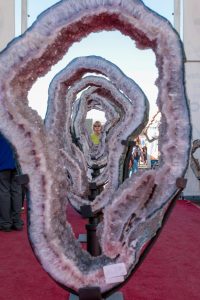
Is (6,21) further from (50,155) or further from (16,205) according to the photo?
(50,155)

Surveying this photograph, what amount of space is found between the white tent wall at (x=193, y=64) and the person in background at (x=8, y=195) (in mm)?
3393

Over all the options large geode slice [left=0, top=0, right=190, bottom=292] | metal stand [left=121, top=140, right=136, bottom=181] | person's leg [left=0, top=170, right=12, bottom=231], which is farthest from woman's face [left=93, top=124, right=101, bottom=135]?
large geode slice [left=0, top=0, right=190, bottom=292]

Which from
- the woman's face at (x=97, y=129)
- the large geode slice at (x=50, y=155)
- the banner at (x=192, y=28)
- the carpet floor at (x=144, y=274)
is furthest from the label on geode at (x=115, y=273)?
the banner at (x=192, y=28)

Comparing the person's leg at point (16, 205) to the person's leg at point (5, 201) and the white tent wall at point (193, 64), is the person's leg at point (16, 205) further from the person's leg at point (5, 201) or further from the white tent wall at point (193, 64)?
the white tent wall at point (193, 64)

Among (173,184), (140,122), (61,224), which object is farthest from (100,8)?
(140,122)

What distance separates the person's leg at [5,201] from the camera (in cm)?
375

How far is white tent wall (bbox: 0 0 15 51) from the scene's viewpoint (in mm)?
6969

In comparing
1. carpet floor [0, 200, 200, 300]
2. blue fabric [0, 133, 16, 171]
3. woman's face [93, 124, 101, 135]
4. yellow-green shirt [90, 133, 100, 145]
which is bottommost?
carpet floor [0, 200, 200, 300]

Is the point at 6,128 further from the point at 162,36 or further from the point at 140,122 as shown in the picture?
the point at 140,122

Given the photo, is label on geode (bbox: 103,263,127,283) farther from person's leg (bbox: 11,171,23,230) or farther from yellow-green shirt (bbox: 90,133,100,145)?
yellow-green shirt (bbox: 90,133,100,145)

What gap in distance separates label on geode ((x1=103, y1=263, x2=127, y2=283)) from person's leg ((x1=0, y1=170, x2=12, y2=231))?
2698 mm

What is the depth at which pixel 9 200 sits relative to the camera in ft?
12.6

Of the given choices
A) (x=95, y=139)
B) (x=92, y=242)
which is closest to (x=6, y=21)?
(x=95, y=139)

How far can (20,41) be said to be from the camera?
1157mm
